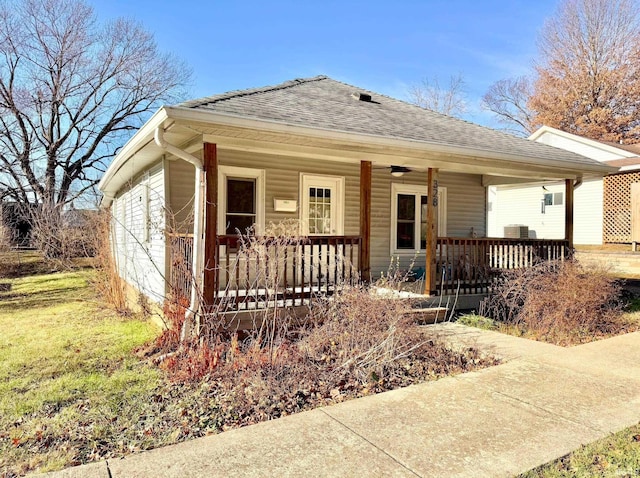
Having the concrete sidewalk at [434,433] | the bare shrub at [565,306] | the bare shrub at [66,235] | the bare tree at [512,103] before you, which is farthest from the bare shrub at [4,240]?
the bare tree at [512,103]

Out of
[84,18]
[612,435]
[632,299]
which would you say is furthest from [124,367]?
[84,18]

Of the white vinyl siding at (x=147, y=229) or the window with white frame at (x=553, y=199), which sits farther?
the window with white frame at (x=553, y=199)

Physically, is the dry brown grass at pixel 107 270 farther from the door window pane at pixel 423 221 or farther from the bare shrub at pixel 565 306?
the bare shrub at pixel 565 306

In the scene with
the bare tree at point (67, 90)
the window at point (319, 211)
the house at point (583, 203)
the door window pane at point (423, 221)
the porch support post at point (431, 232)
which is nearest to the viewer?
the porch support post at point (431, 232)

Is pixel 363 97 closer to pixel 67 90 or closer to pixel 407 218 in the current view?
pixel 407 218

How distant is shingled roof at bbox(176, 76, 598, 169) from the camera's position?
5.87 metres

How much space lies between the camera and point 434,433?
3.28 meters

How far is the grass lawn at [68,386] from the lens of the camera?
126 inches

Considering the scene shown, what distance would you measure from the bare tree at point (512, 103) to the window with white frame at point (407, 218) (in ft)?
85.3

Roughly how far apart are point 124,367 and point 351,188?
5762 mm

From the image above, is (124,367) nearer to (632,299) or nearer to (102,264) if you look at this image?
(102,264)

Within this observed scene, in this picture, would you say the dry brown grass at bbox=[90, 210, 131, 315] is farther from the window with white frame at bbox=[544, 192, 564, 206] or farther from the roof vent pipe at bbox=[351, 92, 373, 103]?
the window with white frame at bbox=[544, 192, 564, 206]

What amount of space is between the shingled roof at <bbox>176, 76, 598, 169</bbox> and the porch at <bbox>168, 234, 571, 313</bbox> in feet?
5.25

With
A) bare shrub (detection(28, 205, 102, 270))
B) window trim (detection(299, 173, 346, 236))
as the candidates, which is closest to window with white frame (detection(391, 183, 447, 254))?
window trim (detection(299, 173, 346, 236))
